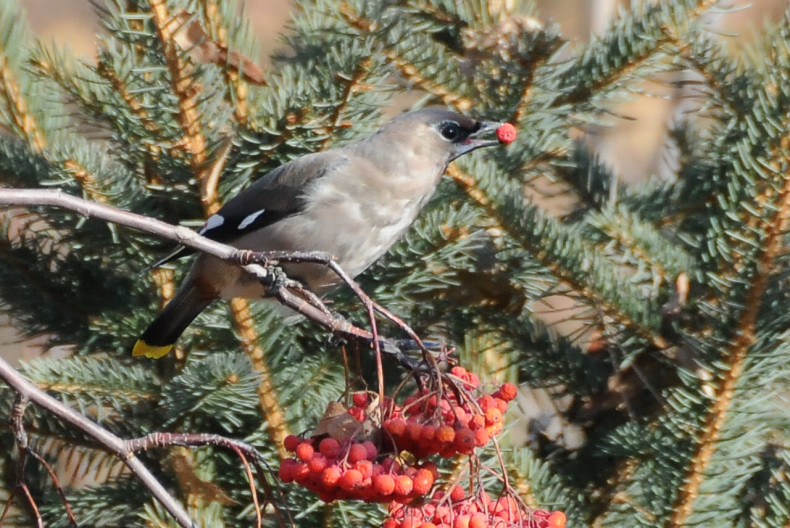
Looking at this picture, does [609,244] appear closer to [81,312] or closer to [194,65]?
[194,65]


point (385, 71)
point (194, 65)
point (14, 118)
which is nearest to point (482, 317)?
point (385, 71)

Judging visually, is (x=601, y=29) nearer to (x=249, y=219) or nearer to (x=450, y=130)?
(x=450, y=130)

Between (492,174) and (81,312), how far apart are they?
2.54ft

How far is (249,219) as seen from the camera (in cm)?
228

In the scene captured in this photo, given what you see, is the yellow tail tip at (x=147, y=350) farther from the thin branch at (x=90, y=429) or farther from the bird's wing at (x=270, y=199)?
the thin branch at (x=90, y=429)

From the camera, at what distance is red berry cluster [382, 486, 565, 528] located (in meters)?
1.31

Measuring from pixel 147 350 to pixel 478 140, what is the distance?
2.37 feet

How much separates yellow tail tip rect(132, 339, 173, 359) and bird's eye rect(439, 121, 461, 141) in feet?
2.22

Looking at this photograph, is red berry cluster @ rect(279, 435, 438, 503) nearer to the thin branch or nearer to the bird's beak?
the thin branch

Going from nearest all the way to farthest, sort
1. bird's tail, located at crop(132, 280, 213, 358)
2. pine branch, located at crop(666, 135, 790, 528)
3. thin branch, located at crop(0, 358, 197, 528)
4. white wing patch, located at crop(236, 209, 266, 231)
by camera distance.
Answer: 1. thin branch, located at crop(0, 358, 197, 528)
2. pine branch, located at crop(666, 135, 790, 528)
3. bird's tail, located at crop(132, 280, 213, 358)
4. white wing patch, located at crop(236, 209, 266, 231)

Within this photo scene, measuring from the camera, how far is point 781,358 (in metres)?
1.68

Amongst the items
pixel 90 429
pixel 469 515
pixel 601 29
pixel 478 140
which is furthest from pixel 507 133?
pixel 601 29

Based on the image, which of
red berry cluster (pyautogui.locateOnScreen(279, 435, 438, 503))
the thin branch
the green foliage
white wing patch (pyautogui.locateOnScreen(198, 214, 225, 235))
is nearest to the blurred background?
the green foliage

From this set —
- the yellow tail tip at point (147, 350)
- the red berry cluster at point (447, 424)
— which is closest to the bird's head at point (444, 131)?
the yellow tail tip at point (147, 350)
